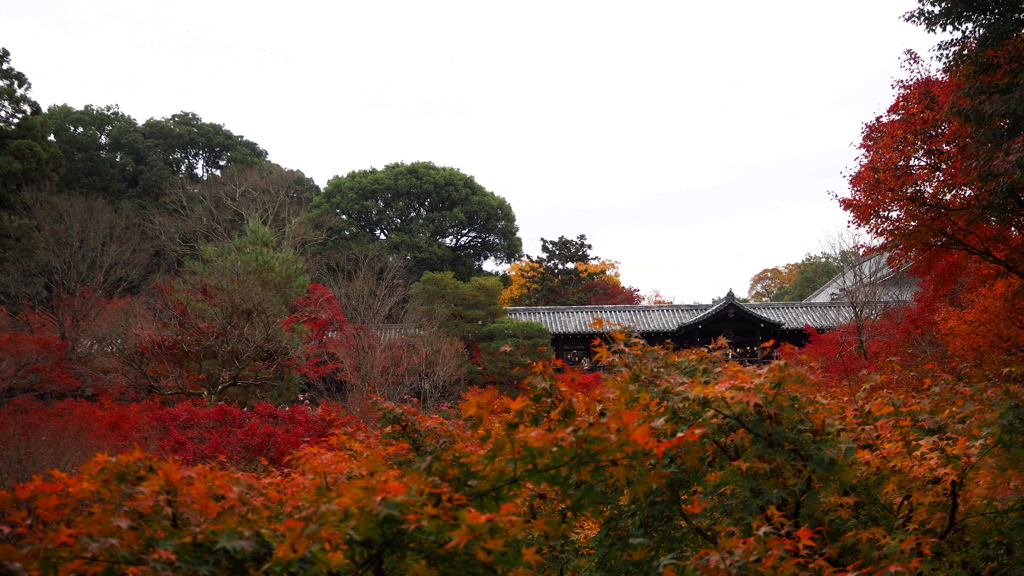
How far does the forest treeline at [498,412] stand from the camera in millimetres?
2453

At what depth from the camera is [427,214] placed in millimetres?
30047

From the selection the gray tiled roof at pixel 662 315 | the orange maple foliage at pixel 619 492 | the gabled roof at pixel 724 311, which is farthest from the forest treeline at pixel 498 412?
the gray tiled roof at pixel 662 315

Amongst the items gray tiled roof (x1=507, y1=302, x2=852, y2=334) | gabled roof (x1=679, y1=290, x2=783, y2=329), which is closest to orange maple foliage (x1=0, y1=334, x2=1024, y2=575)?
gabled roof (x1=679, y1=290, x2=783, y2=329)

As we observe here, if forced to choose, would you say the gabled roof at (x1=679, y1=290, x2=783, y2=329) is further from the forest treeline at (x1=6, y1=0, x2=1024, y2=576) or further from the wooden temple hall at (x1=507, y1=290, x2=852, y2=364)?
the forest treeline at (x1=6, y1=0, x2=1024, y2=576)

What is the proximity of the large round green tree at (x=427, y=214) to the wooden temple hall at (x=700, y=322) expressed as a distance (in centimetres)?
592

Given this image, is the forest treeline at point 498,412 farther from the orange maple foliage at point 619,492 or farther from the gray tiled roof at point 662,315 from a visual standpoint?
the gray tiled roof at point 662,315

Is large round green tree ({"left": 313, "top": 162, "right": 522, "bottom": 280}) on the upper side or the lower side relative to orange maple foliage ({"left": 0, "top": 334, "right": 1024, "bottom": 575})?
upper

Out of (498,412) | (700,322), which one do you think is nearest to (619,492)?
(498,412)

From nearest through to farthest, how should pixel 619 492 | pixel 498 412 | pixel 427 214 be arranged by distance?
1. pixel 619 492
2. pixel 498 412
3. pixel 427 214

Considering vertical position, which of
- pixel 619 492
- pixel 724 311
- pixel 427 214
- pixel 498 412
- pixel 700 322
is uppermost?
pixel 427 214

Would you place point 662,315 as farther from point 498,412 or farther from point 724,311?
point 498,412

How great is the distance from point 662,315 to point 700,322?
106 inches

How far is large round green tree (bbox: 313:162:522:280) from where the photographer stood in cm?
2838

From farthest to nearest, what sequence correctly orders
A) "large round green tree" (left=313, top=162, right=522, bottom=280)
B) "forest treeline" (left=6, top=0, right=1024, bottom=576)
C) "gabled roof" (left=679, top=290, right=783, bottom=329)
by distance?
"large round green tree" (left=313, top=162, right=522, bottom=280), "gabled roof" (left=679, top=290, right=783, bottom=329), "forest treeline" (left=6, top=0, right=1024, bottom=576)
